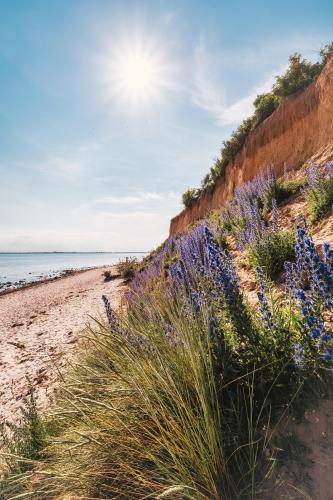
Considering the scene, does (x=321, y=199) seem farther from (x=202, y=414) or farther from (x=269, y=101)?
(x=269, y=101)

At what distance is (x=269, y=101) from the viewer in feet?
55.5

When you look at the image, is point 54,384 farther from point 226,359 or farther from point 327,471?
point 327,471

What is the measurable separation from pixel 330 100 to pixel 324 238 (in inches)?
403

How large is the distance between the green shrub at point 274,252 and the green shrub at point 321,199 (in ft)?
3.85

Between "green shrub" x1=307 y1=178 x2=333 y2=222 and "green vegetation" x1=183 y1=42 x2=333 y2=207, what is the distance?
36.2 ft

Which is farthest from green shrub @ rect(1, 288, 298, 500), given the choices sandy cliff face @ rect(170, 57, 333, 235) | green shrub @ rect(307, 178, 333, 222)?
sandy cliff face @ rect(170, 57, 333, 235)

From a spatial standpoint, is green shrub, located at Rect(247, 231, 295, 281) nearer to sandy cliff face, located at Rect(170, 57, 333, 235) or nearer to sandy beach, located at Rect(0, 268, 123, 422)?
sandy beach, located at Rect(0, 268, 123, 422)

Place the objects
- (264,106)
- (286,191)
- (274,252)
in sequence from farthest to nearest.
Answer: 1. (264,106)
2. (286,191)
3. (274,252)

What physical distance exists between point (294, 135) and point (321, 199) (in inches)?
369

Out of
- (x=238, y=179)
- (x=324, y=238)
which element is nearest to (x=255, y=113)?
(x=238, y=179)

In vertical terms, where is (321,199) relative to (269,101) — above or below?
below

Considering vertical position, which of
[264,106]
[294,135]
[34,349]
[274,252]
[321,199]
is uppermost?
[264,106]

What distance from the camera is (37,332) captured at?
10.1 metres

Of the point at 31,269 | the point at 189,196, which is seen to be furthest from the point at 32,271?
the point at 189,196
